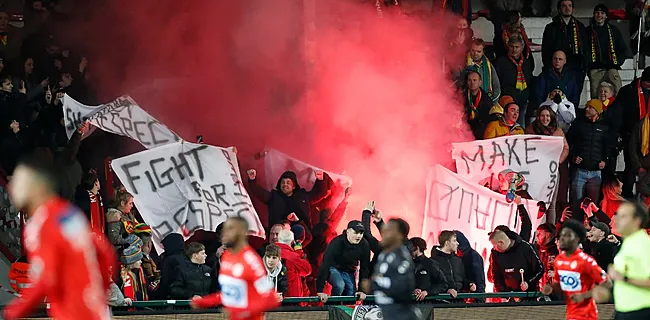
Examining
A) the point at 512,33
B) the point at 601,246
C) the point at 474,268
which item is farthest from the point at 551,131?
the point at 474,268

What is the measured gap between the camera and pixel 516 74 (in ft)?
51.2

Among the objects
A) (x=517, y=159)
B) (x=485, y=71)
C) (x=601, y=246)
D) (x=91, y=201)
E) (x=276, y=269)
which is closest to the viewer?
(x=276, y=269)

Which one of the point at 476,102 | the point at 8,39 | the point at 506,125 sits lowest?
the point at 506,125

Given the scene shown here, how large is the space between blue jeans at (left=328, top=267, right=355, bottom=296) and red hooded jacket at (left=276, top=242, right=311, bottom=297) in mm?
342

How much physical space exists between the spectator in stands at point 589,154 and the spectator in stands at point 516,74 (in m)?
0.78

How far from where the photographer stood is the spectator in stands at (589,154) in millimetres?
15109

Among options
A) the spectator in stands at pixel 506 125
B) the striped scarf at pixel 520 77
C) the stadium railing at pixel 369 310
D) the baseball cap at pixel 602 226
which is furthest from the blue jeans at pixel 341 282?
the striped scarf at pixel 520 77

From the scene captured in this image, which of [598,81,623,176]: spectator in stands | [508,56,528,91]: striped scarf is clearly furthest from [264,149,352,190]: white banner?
[598,81,623,176]: spectator in stands

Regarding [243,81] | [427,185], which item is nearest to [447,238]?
[427,185]

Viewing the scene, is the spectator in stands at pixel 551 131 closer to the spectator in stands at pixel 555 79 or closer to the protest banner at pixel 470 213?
the spectator in stands at pixel 555 79

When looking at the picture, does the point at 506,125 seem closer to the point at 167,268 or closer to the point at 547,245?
the point at 547,245

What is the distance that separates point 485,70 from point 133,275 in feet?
18.3

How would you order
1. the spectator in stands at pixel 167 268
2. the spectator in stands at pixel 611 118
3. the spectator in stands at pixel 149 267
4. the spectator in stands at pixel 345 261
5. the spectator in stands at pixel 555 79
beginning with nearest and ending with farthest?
the spectator in stands at pixel 167 268
the spectator in stands at pixel 149 267
the spectator in stands at pixel 345 261
the spectator in stands at pixel 611 118
the spectator in stands at pixel 555 79

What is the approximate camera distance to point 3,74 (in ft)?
47.5
